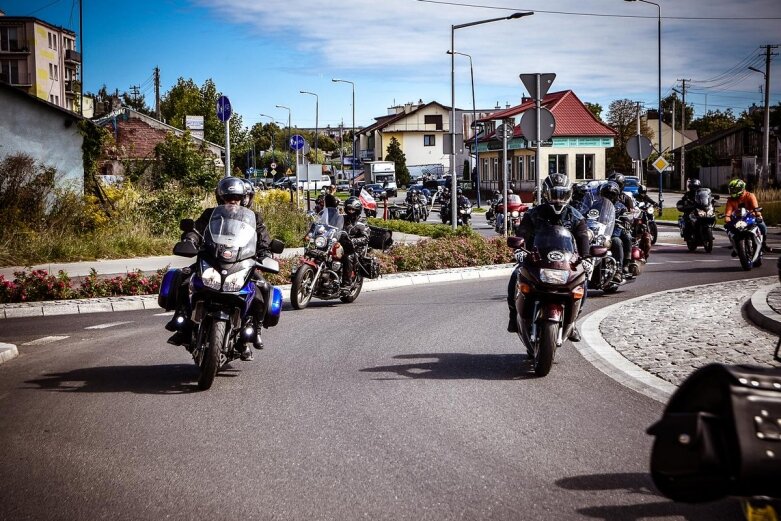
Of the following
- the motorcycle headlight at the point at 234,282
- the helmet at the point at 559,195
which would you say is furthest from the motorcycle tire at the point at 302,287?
the motorcycle headlight at the point at 234,282

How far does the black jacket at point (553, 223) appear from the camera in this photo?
841 cm

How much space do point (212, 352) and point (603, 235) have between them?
767 cm

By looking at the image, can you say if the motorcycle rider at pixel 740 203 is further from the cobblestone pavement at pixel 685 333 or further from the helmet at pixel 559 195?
the helmet at pixel 559 195

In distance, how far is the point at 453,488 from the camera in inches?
188

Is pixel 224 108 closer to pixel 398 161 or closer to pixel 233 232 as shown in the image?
pixel 233 232

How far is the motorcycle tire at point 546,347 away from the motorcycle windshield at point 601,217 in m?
5.84

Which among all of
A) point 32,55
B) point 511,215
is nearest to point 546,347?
point 511,215

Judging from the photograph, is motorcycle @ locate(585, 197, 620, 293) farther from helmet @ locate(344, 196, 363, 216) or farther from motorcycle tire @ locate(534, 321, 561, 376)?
motorcycle tire @ locate(534, 321, 561, 376)

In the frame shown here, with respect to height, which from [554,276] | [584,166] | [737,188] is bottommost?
[554,276]

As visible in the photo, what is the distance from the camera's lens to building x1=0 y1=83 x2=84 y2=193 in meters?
25.6

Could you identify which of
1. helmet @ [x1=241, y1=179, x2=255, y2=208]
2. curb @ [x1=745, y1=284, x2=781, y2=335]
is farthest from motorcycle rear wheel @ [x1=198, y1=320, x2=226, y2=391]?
curb @ [x1=745, y1=284, x2=781, y2=335]

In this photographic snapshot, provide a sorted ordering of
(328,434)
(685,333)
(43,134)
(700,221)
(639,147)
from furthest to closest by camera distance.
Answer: (639,147) < (43,134) < (700,221) < (685,333) < (328,434)

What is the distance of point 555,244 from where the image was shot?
8117 mm

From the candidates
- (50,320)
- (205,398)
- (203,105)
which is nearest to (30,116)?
(50,320)
